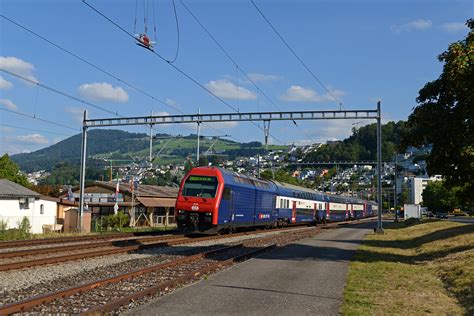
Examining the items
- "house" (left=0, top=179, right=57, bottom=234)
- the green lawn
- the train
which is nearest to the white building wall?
"house" (left=0, top=179, right=57, bottom=234)

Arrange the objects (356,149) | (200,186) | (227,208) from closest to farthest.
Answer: (200,186), (227,208), (356,149)

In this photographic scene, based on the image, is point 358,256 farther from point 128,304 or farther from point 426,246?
point 128,304

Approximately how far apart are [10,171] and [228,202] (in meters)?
63.6

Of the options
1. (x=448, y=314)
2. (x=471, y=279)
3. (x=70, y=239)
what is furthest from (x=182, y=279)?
(x=70, y=239)

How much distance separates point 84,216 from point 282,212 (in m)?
15.4

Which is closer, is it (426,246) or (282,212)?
(426,246)

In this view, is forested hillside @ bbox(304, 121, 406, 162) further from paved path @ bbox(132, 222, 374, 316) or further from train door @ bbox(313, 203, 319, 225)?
paved path @ bbox(132, 222, 374, 316)

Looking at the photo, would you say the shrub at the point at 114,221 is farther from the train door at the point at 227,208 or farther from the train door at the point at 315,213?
the train door at the point at 315,213

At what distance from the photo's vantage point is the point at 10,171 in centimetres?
8281

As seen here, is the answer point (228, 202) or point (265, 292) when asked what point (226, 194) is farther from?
point (265, 292)

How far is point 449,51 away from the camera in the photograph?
17.4 metres

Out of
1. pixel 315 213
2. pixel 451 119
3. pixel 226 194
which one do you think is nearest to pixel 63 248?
pixel 226 194

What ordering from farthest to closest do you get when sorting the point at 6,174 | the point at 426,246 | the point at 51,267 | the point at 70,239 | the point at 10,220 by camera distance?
1. the point at 6,174
2. the point at 10,220
3. the point at 70,239
4. the point at 426,246
5. the point at 51,267

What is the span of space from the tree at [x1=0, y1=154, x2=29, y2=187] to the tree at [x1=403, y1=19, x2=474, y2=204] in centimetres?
7342
